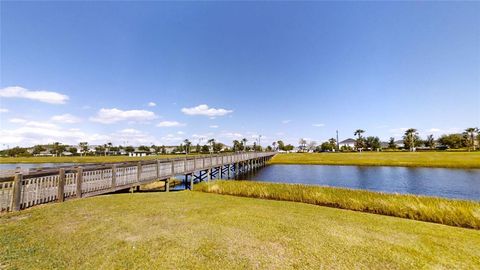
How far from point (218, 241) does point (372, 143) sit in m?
116

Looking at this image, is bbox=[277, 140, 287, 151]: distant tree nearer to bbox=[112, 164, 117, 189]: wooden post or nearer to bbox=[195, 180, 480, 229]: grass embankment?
bbox=[195, 180, 480, 229]: grass embankment

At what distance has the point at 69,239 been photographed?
500cm

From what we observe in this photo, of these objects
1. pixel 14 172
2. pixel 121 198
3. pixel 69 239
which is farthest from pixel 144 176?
pixel 69 239

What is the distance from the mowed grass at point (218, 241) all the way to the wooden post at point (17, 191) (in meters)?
0.49

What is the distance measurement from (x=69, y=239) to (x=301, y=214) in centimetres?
682

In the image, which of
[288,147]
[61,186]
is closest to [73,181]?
[61,186]

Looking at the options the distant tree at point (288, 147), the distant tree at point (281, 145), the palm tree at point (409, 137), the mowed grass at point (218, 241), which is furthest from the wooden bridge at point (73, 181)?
the distant tree at point (281, 145)

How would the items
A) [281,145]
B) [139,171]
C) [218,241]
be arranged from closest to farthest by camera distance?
[218,241] < [139,171] < [281,145]

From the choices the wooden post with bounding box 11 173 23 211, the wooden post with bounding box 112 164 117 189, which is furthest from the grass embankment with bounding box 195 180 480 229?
the wooden post with bounding box 11 173 23 211

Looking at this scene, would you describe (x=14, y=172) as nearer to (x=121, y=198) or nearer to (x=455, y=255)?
(x=121, y=198)

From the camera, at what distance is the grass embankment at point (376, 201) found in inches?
311

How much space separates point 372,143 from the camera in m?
102

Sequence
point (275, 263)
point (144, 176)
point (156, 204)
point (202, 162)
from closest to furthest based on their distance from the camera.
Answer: point (275, 263) < point (156, 204) < point (144, 176) < point (202, 162)

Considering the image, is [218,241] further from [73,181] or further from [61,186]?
[73,181]
